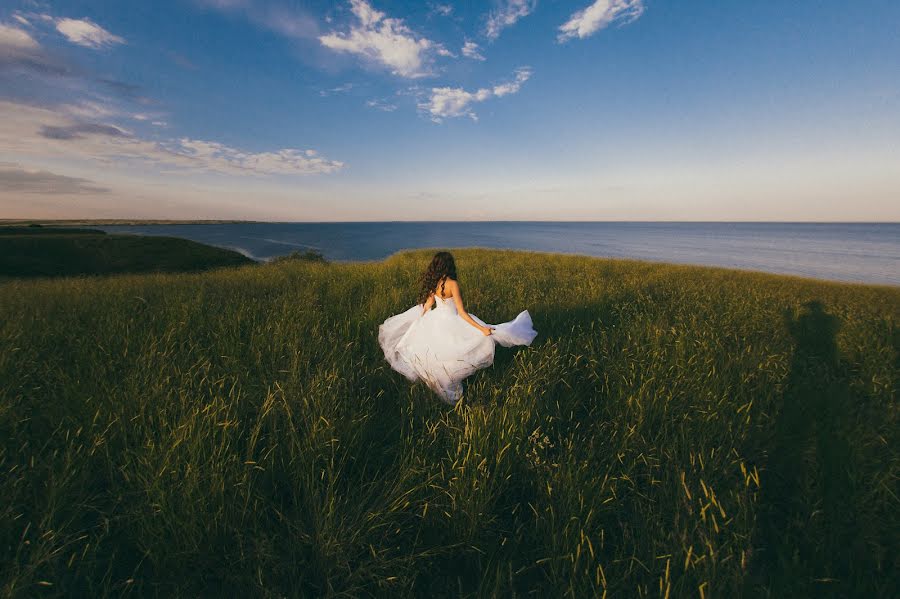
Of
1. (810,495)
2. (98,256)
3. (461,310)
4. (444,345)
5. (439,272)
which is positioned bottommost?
(810,495)

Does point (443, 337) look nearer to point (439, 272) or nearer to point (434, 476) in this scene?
point (439, 272)

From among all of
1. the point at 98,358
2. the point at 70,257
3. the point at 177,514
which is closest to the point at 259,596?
the point at 177,514

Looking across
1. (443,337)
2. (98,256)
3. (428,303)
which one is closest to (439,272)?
(428,303)

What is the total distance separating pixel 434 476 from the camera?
2156 millimetres

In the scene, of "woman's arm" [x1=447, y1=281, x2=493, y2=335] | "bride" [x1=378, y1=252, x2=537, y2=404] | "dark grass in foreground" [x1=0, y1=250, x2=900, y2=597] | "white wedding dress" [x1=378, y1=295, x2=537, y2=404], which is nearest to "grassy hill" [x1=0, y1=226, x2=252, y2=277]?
"dark grass in foreground" [x1=0, y1=250, x2=900, y2=597]

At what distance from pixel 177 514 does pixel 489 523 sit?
1882 millimetres

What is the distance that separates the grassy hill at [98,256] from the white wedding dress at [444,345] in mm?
21855

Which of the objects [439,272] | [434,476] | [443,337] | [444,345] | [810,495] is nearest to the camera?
[434,476]

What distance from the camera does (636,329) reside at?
4773mm

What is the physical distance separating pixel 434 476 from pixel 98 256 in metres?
29.8

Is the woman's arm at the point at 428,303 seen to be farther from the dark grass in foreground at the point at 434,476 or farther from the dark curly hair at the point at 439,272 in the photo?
the dark grass in foreground at the point at 434,476

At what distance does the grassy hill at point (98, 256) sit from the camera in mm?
18141

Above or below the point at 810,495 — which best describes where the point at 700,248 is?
above

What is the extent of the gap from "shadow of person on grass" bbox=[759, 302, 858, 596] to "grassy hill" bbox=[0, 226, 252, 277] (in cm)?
2543
